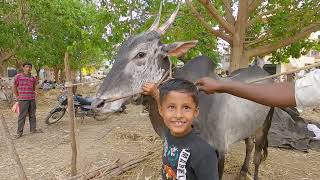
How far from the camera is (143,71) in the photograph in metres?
3.52

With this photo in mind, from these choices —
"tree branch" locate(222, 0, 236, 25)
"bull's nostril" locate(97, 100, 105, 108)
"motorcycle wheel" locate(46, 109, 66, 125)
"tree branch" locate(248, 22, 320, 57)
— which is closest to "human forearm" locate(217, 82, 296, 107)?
"bull's nostril" locate(97, 100, 105, 108)

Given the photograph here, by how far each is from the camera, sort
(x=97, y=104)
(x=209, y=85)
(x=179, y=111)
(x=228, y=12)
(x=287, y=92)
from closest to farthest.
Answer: (x=287, y=92) < (x=179, y=111) < (x=209, y=85) < (x=97, y=104) < (x=228, y=12)

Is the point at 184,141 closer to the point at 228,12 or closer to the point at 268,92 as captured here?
the point at 268,92

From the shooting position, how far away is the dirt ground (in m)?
5.51

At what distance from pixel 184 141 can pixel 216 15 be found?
4747 mm

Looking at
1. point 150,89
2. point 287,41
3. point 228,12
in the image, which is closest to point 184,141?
point 150,89

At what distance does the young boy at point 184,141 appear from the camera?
2.11 meters

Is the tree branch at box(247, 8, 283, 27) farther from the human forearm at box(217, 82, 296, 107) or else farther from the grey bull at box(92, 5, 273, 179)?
the human forearm at box(217, 82, 296, 107)

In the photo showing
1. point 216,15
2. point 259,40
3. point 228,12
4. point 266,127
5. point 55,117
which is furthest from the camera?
point 55,117

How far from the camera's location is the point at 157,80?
3604 mm

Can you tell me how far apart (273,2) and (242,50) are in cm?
113

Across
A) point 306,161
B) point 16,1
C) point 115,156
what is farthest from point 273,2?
point 16,1

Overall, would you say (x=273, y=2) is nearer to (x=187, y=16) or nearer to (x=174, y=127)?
(x=187, y=16)

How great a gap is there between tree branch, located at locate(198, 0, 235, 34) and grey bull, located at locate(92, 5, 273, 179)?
2419mm
